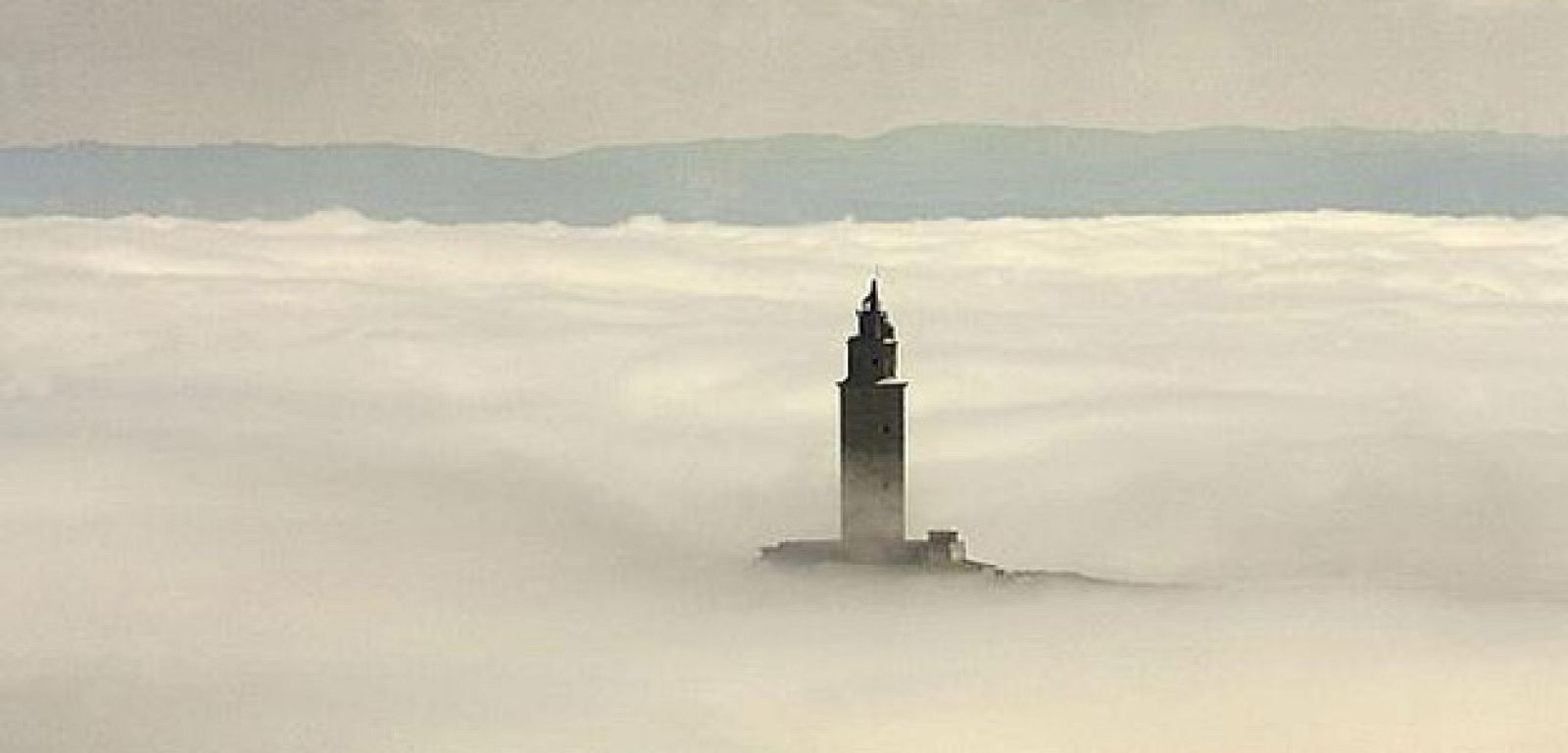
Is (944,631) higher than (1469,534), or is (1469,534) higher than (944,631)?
(1469,534)

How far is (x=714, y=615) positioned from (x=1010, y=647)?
16556mm

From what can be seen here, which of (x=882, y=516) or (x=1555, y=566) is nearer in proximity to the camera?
(x=882, y=516)

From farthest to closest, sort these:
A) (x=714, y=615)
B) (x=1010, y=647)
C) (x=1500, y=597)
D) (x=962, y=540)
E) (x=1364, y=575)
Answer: (x=1364, y=575) < (x=1500, y=597) < (x=962, y=540) < (x=714, y=615) < (x=1010, y=647)

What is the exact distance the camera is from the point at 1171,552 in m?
146

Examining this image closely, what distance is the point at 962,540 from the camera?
11312cm

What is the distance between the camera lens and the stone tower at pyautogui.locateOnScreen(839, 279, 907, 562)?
105438mm

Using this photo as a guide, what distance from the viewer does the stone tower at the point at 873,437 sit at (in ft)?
346

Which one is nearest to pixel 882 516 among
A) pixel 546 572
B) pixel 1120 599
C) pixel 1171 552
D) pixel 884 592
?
pixel 884 592

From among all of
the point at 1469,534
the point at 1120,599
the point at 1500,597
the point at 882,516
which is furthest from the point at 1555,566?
the point at 882,516

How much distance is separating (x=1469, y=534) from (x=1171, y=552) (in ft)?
114

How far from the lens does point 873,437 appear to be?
105 metres

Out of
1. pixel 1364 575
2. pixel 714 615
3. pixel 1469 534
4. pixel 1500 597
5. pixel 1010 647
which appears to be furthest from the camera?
pixel 1469 534

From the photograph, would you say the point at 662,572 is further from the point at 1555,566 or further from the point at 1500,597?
the point at 1555,566

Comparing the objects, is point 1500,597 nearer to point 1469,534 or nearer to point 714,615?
point 1469,534
